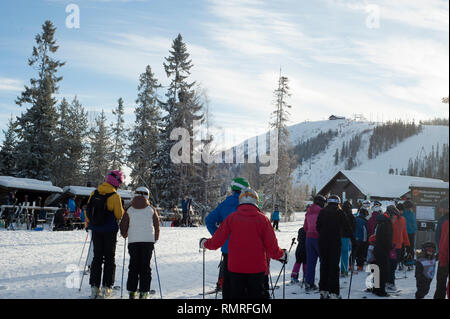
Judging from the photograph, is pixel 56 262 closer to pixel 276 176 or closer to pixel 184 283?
pixel 184 283

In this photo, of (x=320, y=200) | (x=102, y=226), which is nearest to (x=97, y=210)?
(x=102, y=226)

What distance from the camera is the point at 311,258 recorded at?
8.15 meters

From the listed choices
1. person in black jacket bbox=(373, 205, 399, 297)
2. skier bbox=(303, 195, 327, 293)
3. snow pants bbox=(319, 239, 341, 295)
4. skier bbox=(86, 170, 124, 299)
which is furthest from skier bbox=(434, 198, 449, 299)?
skier bbox=(86, 170, 124, 299)

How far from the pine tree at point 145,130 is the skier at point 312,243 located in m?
33.7

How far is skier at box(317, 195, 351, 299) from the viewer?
6929mm

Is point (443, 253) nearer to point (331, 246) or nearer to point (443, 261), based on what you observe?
point (443, 261)

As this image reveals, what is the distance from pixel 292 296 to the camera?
7621 mm

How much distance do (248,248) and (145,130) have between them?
130 ft

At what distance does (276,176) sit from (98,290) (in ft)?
134

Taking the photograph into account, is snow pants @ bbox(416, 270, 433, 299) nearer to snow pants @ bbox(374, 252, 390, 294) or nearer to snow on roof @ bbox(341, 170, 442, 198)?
snow pants @ bbox(374, 252, 390, 294)

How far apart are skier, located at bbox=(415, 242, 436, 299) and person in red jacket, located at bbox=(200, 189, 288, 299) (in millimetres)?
2319

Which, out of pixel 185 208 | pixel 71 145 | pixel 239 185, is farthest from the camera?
pixel 71 145

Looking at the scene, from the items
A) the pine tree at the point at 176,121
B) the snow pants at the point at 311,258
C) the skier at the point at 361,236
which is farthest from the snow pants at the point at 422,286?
the pine tree at the point at 176,121
